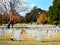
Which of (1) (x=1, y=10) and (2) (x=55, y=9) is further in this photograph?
(2) (x=55, y=9)

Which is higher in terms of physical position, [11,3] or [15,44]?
[11,3]

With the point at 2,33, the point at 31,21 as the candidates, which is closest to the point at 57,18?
the point at 2,33

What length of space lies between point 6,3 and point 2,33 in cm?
3395

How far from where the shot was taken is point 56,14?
73.4 meters

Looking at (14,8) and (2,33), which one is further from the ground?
(14,8)

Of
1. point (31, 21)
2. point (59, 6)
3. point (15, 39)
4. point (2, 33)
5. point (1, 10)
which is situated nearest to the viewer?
point (15, 39)

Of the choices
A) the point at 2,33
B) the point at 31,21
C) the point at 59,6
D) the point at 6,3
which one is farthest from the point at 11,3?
the point at 31,21

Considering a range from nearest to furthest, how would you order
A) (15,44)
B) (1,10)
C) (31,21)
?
(15,44)
(1,10)
(31,21)

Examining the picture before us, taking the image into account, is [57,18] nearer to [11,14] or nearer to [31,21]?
[11,14]

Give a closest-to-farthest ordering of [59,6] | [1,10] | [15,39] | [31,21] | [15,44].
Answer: [15,44] → [15,39] → [1,10] → [59,6] → [31,21]

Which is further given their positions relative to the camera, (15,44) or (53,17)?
(53,17)

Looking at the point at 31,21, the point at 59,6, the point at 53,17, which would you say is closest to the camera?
the point at 59,6

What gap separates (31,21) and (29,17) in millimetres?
5180

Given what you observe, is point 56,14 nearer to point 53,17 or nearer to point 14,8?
point 53,17
